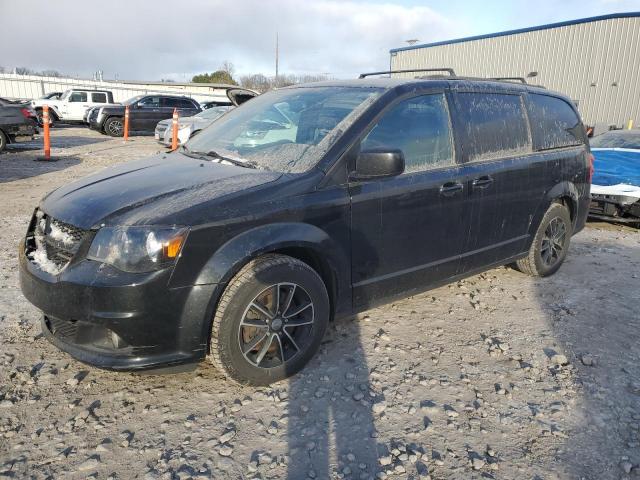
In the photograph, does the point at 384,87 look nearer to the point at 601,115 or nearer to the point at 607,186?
the point at 607,186

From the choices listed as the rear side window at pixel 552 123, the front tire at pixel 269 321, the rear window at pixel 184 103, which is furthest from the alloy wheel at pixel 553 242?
the rear window at pixel 184 103

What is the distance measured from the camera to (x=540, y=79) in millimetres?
20891

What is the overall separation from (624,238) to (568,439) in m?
5.11

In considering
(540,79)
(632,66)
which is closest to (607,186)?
(632,66)

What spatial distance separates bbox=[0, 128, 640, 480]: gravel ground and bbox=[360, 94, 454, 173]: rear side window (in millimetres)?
1257

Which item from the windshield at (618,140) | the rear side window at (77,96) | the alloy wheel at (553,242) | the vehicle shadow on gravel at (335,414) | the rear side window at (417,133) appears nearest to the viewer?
the vehicle shadow on gravel at (335,414)

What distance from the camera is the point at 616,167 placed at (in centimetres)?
737

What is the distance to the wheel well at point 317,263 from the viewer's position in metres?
2.93

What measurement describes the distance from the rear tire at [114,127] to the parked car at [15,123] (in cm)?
599

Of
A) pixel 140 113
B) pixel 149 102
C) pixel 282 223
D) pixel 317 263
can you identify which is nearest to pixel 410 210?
pixel 317 263

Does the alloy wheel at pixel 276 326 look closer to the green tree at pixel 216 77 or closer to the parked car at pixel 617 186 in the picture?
the parked car at pixel 617 186

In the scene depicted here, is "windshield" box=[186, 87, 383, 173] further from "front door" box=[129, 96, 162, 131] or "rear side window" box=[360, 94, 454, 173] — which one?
"front door" box=[129, 96, 162, 131]

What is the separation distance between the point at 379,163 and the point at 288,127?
0.85m

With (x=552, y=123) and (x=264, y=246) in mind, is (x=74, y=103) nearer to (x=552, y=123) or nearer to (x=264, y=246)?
(x=552, y=123)
